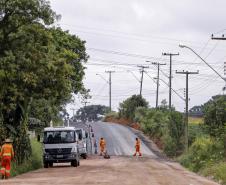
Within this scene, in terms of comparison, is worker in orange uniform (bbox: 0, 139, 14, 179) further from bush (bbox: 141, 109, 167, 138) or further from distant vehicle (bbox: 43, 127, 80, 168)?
bush (bbox: 141, 109, 167, 138)

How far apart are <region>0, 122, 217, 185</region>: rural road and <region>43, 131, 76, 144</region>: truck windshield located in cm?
163

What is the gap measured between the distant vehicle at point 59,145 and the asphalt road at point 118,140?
24361 millimetres

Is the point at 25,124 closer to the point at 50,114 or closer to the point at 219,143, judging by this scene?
the point at 219,143

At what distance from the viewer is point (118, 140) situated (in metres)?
77.2

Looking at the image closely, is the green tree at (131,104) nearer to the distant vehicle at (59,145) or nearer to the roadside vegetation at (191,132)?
the roadside vegetation at (191,132)

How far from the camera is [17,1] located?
3247 cm

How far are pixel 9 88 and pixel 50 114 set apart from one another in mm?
29443

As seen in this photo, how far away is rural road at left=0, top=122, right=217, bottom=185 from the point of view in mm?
26156

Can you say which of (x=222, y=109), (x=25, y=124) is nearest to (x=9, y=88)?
(x=25, y=124)

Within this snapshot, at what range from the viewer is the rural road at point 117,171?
26156 mm

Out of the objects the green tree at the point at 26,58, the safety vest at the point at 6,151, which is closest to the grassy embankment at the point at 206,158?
the green tree at the point at 26,58

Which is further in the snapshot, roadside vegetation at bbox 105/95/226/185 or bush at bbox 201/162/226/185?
roadside vegetation at bbox 105/95/226/185

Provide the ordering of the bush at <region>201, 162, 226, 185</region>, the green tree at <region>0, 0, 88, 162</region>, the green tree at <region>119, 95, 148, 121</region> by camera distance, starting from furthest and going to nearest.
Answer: the green tree at <region>119, 95, 148, 121</region> → the green tree at <region>0, 0, 88, 162</region> → the bush at <region>201, 162, 226, 185</region>

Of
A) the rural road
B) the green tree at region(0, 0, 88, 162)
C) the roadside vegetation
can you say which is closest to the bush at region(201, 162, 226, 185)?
the roadside vegetation
